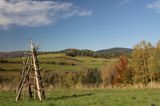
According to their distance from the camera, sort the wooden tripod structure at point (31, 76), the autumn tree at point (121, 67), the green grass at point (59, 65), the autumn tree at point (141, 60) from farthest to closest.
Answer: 1. the green grass at point (59, 65)
2. the autumn tree at point (121, 67)
3. the autumn tree at point (141, 60)
4. the wooden tripod structure at point (31, 76)

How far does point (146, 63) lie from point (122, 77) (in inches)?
404

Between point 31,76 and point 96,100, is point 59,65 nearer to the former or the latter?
point 31,76

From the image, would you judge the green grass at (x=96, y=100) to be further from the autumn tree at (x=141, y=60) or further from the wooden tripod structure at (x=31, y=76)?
the autumn tree at (x=141, y=60)

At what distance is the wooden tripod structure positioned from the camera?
27.4 meters

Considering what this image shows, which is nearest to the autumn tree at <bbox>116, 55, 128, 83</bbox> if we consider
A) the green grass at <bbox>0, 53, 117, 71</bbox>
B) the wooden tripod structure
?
the green grass at <bbox>0, 53, 117, 71</bbox>

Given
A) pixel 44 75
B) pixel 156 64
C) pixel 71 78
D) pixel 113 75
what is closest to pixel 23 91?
pixel 44 75

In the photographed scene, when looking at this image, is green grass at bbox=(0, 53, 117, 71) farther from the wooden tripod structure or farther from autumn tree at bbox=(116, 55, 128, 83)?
the wooden tripod structure

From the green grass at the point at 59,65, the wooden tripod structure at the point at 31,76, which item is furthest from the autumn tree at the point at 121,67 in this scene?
the wooden tripod structure at the point at 31,76

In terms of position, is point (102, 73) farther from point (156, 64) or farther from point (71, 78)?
point (156, 64)

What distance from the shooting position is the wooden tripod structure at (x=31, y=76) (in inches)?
1080

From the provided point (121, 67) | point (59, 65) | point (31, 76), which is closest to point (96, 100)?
point (31, 76)

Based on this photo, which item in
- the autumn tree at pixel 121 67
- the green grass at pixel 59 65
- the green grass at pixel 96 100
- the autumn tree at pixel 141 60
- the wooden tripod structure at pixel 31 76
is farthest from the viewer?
the green grass at pixel 59 65

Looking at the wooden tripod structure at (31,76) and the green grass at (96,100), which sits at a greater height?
the wooden tripod structure at (31,76)

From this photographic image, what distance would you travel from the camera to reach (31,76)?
1129 inches
